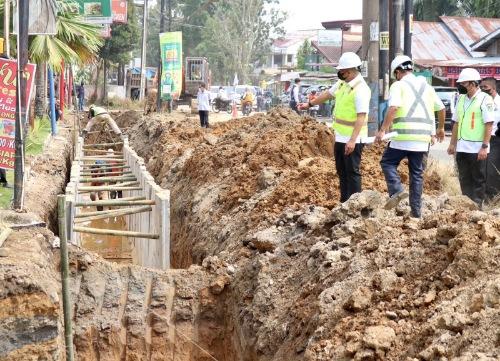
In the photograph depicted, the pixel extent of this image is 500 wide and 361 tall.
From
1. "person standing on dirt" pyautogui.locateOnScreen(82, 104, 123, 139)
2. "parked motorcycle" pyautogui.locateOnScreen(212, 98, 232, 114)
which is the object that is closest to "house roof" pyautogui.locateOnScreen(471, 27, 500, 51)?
"person standing on dirt" pyautogui.locateOnScreen(82, 104, 123, 139)

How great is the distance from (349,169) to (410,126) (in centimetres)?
80

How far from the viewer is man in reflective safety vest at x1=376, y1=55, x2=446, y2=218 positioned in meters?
8.09

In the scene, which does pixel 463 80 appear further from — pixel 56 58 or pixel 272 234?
pixel 56 58

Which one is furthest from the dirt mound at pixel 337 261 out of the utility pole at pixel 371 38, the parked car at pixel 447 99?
the parked car at pixel 447 99

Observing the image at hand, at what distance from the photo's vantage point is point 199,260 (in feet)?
34.4

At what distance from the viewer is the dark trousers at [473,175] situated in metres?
9.37

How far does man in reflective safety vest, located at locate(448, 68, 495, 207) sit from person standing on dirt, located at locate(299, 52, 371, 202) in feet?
4.22

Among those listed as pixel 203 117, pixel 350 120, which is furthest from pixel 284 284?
pixel 203 117

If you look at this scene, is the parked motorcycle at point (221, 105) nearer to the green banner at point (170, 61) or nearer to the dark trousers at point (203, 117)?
the green banner at point (170, 61)

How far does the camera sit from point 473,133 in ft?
30.4

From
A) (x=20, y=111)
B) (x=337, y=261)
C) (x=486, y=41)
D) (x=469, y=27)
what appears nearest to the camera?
(x=337, y=261)

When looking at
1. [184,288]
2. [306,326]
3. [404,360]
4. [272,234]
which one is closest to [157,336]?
[184,288]

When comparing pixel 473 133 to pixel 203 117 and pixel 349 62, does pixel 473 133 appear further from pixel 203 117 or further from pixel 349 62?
pixel 203 117

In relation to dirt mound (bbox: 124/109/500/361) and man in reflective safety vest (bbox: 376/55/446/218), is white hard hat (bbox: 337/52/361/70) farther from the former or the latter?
dirt mound (bbox: 124/109/500/361)
